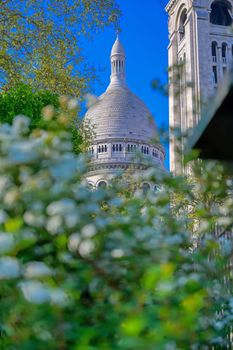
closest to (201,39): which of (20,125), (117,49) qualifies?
(20,125)

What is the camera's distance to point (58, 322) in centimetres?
211

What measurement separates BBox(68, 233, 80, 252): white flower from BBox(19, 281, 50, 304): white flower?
1.12ft

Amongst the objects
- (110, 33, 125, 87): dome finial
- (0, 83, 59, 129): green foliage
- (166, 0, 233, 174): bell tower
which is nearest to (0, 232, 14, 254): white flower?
(0, 83, 59, 129): green foliage

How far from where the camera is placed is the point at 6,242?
6.84 ft

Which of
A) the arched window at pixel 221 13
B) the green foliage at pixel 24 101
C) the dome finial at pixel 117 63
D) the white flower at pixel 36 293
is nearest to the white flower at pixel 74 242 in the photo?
the white flower at pixel 36 293

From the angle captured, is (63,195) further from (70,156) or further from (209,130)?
(209,130)

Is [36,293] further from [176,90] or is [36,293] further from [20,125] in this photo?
[176,90]

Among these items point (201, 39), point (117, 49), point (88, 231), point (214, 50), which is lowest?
point (88, 231)

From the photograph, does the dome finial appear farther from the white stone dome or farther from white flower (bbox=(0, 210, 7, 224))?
white flower (bbox=(0, 210, 7, 224))

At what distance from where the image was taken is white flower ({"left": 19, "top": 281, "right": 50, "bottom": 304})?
76.3 inches

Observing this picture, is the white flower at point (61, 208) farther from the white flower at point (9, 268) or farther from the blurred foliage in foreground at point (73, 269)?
the white flower at point (9, 268)

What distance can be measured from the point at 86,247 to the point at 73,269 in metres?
0.18

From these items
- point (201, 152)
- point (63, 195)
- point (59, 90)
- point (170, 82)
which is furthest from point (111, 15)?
point (63, 195)

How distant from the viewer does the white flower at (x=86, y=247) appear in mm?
2289
